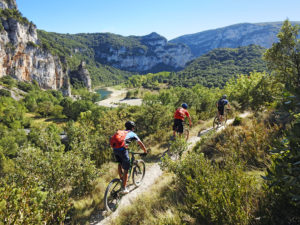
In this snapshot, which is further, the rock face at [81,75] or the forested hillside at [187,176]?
the rock face at [81,75]

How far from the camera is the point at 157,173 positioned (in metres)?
6.60

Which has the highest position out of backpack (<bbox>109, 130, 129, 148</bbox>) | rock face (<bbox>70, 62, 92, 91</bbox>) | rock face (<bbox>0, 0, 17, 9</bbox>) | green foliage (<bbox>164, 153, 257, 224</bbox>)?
rock face (<bbox>0, 0, 17, 9</bbox>)

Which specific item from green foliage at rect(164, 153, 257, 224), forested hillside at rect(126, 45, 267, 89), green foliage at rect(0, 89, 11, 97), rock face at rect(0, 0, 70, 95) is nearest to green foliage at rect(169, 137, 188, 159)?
green foliage at rect(164, 153, 257, 224)

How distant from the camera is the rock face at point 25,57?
8988 centimetres

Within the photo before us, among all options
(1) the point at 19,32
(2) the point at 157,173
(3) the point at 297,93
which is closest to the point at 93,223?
(2) the point at 157,173

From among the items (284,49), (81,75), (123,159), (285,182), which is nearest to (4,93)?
(81,75)

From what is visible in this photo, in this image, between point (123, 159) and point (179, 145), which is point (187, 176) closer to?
point (123, 159)

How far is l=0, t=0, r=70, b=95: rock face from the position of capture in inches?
3538

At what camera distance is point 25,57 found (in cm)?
9962

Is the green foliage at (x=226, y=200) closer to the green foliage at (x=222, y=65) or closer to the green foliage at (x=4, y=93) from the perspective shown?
the green foliage at (x=4, y=93)

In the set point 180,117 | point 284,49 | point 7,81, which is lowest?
point 180,117

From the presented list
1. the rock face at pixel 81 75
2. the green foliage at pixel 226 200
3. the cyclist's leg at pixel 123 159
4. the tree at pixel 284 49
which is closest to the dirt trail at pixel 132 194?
the cyclist's leg at pixel 123 159

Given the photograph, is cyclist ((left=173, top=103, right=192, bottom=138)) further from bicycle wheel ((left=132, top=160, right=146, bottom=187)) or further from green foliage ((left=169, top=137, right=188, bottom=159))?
bicycle wheel ((left=132, top=160, right=146, bottom=187))

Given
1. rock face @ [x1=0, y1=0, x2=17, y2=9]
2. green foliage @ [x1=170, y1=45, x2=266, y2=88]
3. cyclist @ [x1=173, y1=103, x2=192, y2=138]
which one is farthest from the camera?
green foliage @ [x1=170, y1=45, x2=266, y2=88]
